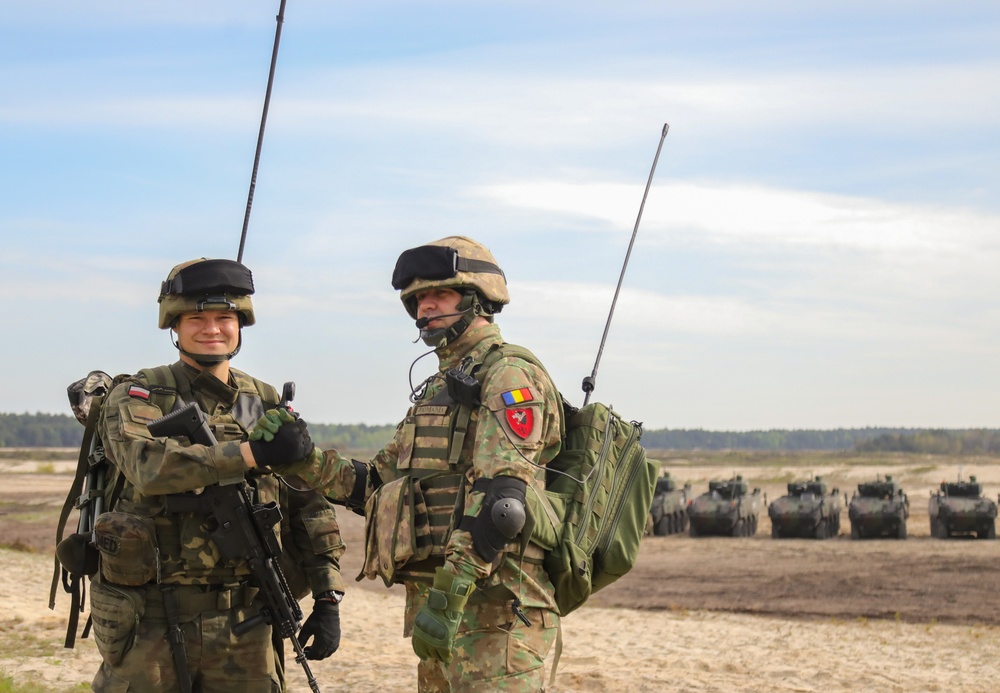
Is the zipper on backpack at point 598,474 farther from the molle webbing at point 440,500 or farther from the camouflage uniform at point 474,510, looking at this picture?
the molle webbing at point 440,500

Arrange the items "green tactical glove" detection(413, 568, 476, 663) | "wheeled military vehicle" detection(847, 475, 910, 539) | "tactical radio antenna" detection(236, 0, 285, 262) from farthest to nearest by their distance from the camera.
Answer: "wheeled military vehicle" detection(847, 475, 910, 539)
"tactical radio antenna" detection(236, 0, 285, 262)
"green tactical glove" detection(413, 568, 476, 663)

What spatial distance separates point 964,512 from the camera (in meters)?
28.1

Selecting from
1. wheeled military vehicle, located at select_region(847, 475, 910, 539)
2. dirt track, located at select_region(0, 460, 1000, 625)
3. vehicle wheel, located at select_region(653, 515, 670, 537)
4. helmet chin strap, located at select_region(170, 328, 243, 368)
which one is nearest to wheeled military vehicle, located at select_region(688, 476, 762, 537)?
dirt track, located at select_region(0, 460, 1000, 625)

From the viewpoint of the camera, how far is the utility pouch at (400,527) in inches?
170

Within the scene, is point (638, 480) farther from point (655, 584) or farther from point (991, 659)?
point (655, 584)

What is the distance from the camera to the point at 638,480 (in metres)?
4.48

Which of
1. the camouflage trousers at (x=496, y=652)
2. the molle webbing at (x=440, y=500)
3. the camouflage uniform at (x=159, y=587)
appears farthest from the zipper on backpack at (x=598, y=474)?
the camouflage uniform at (x=159, y=587)

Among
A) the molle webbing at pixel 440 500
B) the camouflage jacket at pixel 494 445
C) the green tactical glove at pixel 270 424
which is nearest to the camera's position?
the camouflage jacket at pixel 494 445

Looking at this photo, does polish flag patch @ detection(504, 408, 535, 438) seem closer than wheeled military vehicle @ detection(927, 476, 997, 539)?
Yes

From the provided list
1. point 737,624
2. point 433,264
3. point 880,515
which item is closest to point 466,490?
point 433,264

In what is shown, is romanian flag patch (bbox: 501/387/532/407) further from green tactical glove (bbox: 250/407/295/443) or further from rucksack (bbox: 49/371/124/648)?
rucksack (bbox: 49/371/124/648)

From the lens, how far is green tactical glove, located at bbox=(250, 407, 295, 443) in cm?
447

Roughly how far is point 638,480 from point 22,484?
57122 mm

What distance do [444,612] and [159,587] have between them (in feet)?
4.86
